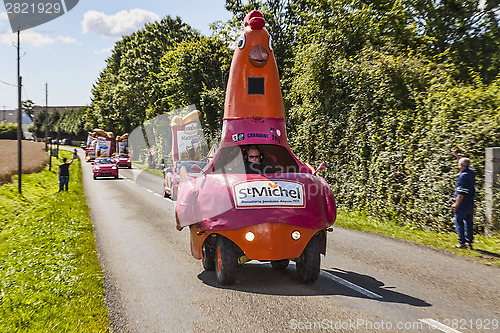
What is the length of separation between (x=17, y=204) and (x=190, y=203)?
2010 cm

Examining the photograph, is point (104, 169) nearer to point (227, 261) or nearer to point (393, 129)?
point (393, 129)

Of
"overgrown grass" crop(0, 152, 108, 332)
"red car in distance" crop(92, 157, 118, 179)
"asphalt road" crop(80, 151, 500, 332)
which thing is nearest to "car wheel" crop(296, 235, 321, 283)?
"asphalt road" crop(80, 151, 500, 332)

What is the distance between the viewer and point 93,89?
94625mm

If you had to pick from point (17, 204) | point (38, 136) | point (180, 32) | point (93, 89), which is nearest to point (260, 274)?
point (17, 204)

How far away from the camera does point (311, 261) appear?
601 cm

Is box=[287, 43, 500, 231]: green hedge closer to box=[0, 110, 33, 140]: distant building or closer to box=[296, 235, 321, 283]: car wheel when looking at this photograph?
box=[296, 235, 321, 283]: car wheel

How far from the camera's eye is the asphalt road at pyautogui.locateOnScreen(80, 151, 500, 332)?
4.63 meters

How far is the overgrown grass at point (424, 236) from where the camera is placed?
802 centimetres

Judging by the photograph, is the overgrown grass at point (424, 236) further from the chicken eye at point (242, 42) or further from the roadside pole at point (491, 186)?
the chicken eye at point (242, 42)

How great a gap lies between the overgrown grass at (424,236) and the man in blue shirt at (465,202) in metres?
0.28

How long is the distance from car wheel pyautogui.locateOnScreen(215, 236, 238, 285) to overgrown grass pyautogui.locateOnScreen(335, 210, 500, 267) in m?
4.67

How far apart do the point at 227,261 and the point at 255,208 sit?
873 mm

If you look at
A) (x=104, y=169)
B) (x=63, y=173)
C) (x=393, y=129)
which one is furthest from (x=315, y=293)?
(x=104, y=169)

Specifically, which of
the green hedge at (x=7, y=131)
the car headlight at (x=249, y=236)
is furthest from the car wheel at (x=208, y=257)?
the green hedge at (x=7, y=131)
